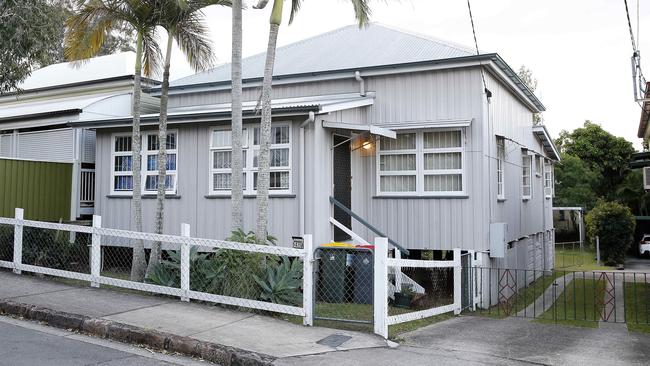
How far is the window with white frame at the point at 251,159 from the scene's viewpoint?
39.4 ft

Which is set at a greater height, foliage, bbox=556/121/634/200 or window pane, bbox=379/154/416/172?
foliage, bbox=556/121/634/200

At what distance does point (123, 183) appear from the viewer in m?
13.9

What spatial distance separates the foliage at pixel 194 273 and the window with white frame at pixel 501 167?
8.49m

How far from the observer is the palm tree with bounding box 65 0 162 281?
1072cm

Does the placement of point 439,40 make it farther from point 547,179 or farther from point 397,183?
point 547,179

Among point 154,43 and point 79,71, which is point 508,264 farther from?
point 79,71

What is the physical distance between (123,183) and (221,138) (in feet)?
10.0

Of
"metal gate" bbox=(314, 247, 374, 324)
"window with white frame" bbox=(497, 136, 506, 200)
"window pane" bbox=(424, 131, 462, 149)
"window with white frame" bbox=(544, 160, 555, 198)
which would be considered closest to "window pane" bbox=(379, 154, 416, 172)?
"window pane" bbox=(424, 131, 462, 149)

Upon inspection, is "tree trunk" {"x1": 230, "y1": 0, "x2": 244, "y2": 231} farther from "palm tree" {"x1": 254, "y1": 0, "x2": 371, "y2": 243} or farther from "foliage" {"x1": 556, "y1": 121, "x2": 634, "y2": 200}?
"foliage" {"x1": 556, "y1": 121, "x2": 634, "y2": 200}

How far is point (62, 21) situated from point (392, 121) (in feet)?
25.7

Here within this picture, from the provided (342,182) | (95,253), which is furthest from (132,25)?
(342,182)

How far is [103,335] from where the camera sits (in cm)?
716

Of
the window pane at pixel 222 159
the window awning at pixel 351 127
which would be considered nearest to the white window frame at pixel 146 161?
the window pane at pixel 222 159

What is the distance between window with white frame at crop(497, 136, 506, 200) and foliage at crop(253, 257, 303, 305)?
7794 millimetres
